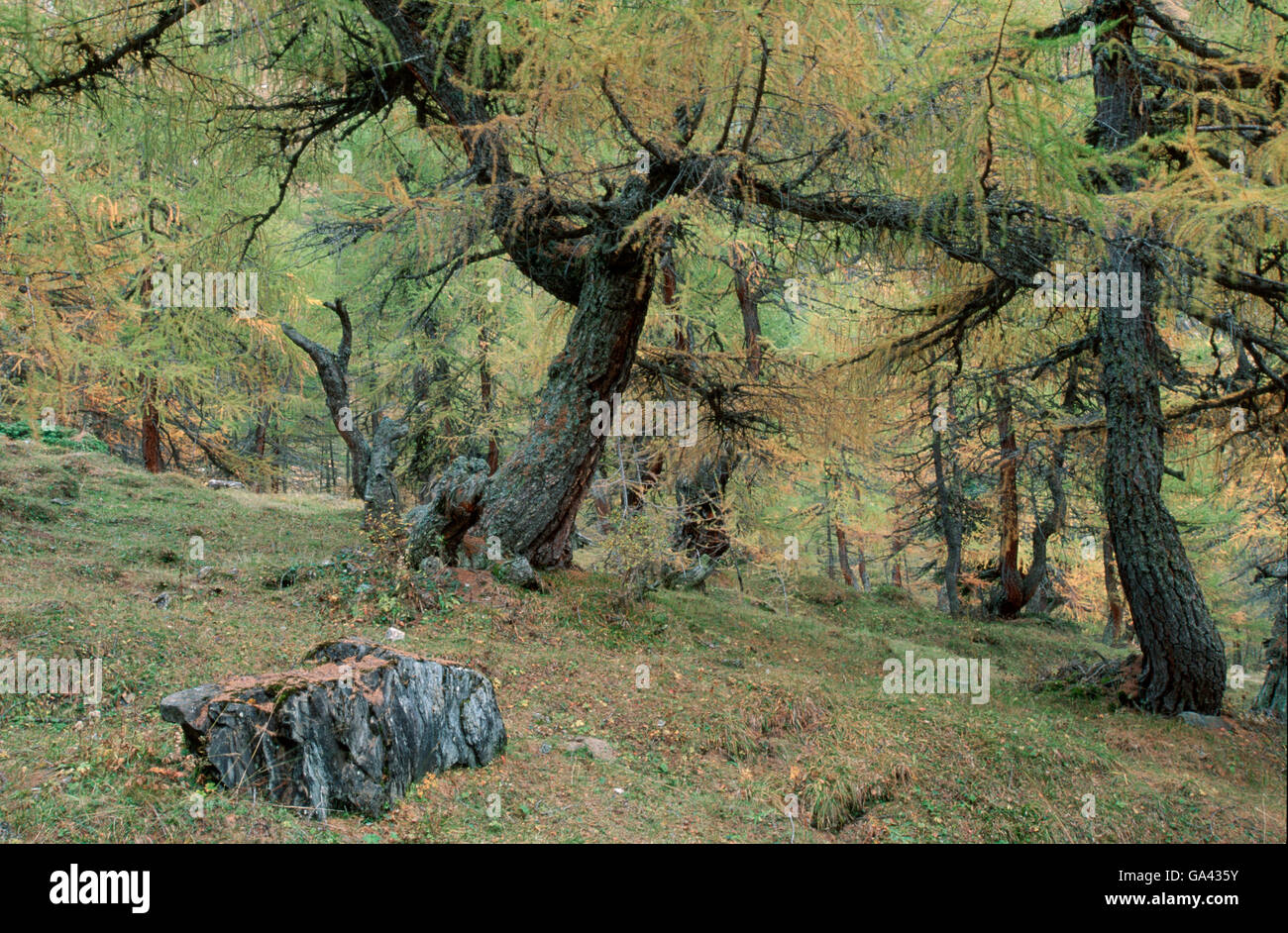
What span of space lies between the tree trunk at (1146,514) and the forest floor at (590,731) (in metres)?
0.52

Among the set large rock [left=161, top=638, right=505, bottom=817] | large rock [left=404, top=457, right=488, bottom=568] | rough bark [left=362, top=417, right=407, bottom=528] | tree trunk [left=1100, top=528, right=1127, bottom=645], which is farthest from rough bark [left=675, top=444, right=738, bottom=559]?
tree trunk [left=1100, top=528, right=1127, bottom=645]

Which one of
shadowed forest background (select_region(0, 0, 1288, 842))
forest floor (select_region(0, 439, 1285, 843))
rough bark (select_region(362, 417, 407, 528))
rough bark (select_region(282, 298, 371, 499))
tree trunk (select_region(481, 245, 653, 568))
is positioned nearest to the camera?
forest floor (select_region(0, 439, 1285, 843))

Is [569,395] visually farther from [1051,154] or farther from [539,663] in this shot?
[1051,154]

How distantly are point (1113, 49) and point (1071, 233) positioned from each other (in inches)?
88.3

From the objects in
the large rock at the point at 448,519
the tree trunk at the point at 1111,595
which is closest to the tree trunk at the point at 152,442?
the large rock at the point at 448,519

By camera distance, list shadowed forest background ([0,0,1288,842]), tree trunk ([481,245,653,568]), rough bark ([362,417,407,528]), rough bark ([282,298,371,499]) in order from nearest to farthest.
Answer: shadowed forest background ([0,0,1288,842])
tree trunk ([481,245,653,568])
rough bark ([362,417,407,528])
rough bark ([282,298,371,499])

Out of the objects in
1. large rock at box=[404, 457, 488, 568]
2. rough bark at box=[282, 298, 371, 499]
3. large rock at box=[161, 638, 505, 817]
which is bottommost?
large rock at box=[161, 638, 505, 817]

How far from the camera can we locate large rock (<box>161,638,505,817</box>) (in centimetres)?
349

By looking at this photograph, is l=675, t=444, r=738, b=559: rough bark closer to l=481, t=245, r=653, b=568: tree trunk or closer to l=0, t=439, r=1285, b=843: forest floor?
l=0, t=439, r=1285, b=843: forest floor

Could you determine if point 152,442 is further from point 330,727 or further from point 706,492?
point 330,727

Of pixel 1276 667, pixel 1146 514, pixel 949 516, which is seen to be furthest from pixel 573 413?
pixel 949 516

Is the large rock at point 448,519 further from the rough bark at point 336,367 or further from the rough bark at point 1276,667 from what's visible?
the rough bark at point 1276,667

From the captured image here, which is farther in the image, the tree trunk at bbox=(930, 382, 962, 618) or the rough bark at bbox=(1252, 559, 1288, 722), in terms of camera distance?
the tree trunk at bbox=(930, 382, 962, 618)

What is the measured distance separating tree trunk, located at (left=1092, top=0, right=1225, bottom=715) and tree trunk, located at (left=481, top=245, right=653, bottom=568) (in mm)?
4727
